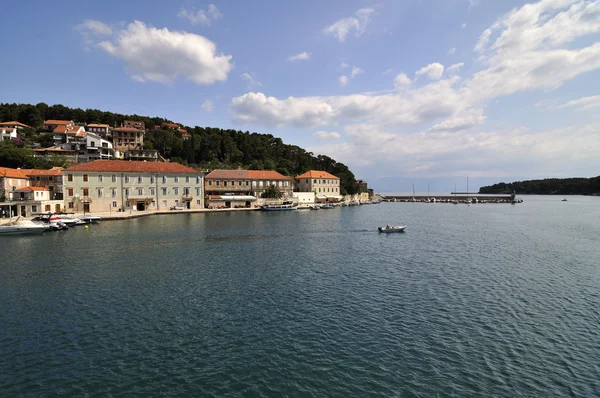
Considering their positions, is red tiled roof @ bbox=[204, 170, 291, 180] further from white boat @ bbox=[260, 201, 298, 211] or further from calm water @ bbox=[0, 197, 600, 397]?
calm water @ bbox=[0, 197, 600, 397]

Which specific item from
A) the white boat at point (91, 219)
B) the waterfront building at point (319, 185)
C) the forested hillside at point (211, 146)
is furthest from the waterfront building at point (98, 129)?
the white boat at point (91, 219)

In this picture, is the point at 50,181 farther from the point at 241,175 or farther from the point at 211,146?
the point at 211,146

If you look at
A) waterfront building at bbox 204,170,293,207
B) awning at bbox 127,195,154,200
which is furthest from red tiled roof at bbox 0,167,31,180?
waterfront building at bbox 204,170,293,207

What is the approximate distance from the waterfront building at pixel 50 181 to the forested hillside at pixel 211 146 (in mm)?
38826

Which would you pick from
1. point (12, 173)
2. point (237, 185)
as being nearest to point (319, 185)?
point (237, 185)

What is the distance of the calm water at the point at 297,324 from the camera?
10.0 m

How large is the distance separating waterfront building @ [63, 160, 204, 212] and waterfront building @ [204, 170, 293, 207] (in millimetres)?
6963

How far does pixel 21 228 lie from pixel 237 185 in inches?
1760

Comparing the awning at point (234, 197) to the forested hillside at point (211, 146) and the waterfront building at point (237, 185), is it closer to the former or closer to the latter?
the waterfront building at point (237, 185)

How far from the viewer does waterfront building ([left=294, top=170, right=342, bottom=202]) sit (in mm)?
95812

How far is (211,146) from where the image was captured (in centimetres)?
10338

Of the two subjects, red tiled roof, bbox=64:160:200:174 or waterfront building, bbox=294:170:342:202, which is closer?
red tiled roof, bbox=64:160:200:174

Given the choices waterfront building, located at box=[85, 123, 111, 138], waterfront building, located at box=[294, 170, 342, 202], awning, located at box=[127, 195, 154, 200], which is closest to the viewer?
awning, located at box=[127, 195, 154, 200]

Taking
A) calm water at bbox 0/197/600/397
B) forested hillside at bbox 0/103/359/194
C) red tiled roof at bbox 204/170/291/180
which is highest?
forested hillside at bbox 0/103/359/194
